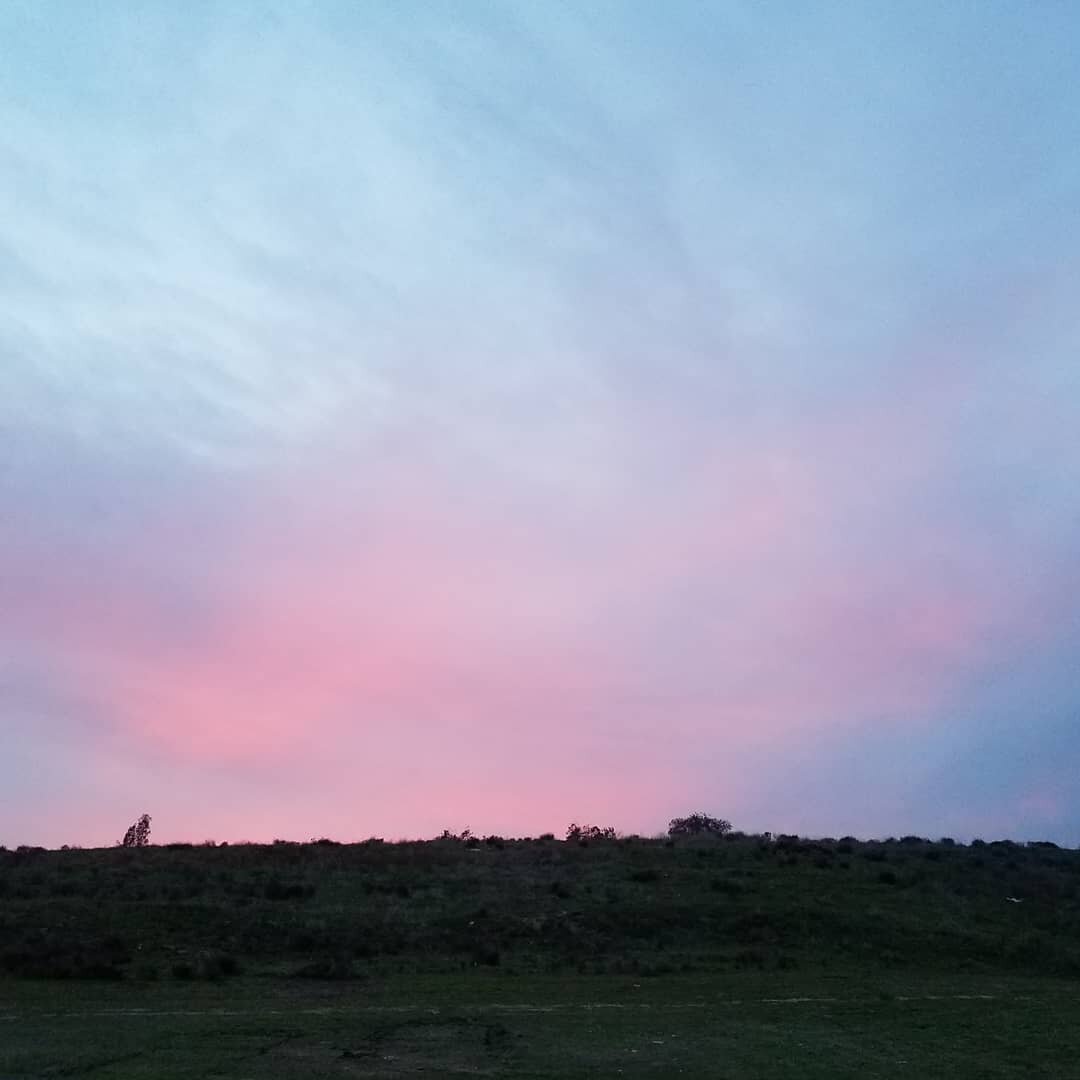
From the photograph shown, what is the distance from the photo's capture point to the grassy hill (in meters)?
31.5

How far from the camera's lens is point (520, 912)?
36.4 m

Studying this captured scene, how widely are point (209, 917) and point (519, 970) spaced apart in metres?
9.41

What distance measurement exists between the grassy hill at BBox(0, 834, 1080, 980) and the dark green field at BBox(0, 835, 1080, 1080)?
13 cm

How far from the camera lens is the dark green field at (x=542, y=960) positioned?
1870 cm

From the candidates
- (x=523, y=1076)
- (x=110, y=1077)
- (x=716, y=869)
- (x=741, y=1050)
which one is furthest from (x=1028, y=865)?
(x=110, y=1077)

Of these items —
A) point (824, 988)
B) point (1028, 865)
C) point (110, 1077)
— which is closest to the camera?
point (110, 1077)

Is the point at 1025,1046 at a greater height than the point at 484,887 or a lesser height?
lesser

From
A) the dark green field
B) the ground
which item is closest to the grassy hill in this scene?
the dark green field

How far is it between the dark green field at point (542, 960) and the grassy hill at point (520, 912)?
13 cm

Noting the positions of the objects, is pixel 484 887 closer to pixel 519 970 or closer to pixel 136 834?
pixel 519 970

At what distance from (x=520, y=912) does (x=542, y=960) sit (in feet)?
15.0

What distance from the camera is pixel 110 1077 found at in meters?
15.9

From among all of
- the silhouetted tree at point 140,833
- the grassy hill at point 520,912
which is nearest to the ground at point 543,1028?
the grassy hill at point 520,912

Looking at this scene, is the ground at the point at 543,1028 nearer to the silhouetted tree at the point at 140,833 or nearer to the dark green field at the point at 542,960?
the dark green field at the point at 542,960
